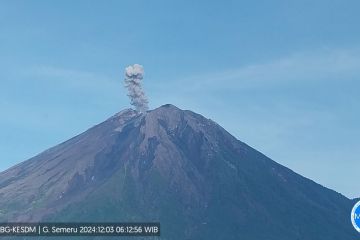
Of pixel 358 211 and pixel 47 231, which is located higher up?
pixel 47 231

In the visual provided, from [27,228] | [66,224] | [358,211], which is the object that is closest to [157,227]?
[66,224]

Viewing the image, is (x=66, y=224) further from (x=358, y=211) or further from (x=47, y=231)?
(x=358, y=211)

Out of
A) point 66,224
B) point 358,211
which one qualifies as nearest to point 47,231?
point 66,224

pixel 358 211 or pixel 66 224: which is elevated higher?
pixel 66 224

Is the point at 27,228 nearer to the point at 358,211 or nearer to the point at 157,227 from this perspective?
the point at 157,227

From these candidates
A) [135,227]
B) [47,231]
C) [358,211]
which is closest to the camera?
[358,211]

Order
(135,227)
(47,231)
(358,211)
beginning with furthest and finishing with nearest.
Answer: (47,231) < (135,227) < (358,211)

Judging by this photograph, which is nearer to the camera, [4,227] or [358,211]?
[358,211]

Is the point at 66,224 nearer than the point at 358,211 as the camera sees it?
No
